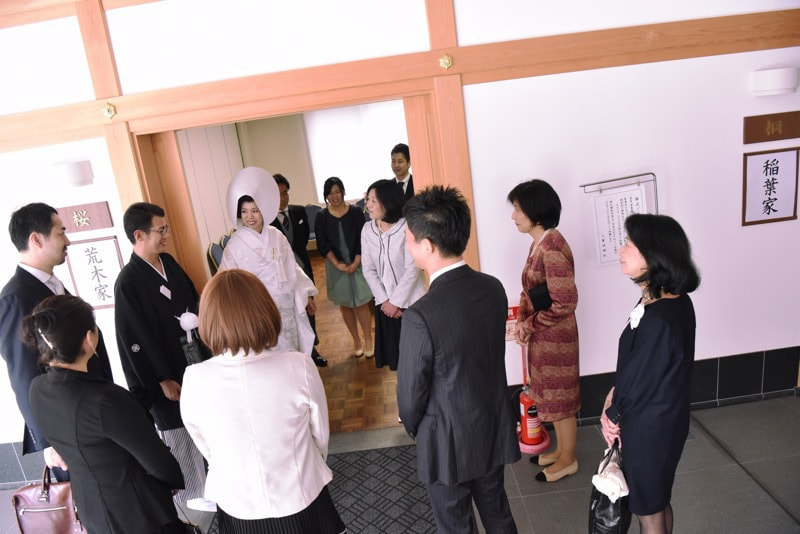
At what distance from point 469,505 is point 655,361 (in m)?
0.83

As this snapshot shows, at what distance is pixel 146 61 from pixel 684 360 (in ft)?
9.49

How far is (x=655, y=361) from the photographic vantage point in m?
1.75

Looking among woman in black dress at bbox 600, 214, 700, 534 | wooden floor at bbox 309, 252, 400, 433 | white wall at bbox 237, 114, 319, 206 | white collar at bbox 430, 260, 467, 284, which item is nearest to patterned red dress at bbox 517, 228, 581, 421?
woman in black dress at bbox 600, 214, 700, 534

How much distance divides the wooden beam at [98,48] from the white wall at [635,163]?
75.2 inches

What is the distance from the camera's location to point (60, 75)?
2.93 m

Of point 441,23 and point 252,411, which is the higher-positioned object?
point 441,23

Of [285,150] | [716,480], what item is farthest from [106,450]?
[285,150]

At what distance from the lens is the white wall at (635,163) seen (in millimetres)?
2906

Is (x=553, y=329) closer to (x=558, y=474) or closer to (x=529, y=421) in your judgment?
(x=529, y=421)

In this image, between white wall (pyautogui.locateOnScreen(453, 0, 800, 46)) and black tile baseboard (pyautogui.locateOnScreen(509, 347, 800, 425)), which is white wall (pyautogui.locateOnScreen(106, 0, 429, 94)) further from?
black tile baseboard (pyautogui.locateOnScreen(509, 347, 800, 425))

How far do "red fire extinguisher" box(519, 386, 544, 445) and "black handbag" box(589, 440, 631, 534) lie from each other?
0.99m

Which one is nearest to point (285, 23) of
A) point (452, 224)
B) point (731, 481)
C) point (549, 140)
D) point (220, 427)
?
point (549, 140)

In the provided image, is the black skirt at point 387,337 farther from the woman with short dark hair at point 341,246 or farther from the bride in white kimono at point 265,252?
the woman with short dark hair at point 341,246

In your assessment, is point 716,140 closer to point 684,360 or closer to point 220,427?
point 684,360
